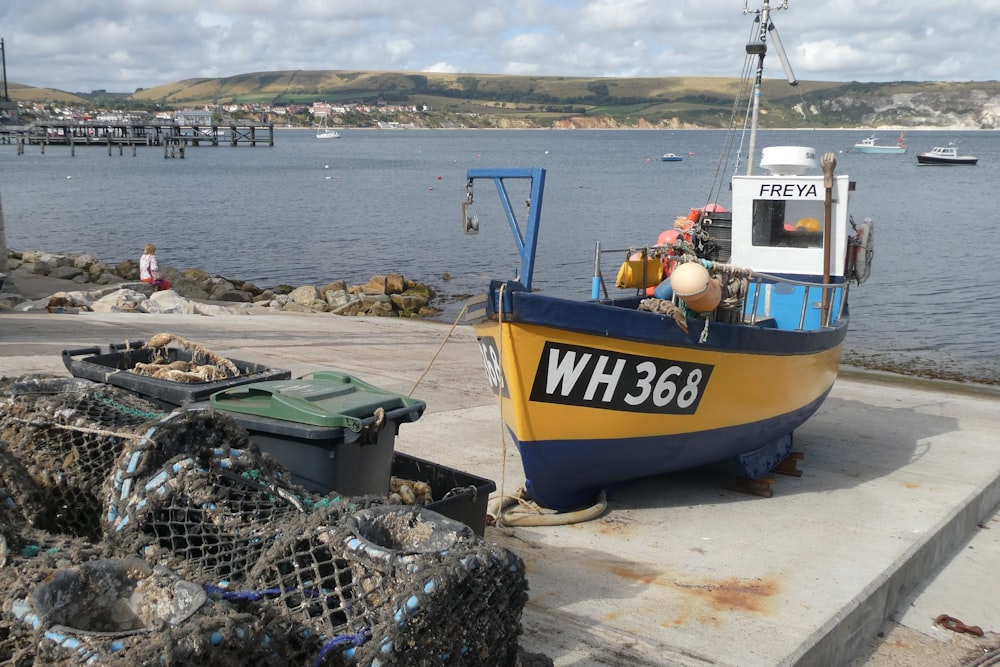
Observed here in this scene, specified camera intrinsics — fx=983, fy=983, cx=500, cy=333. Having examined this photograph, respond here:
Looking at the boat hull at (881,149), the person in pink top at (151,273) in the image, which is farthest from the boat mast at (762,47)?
the boat hull at (881,149)

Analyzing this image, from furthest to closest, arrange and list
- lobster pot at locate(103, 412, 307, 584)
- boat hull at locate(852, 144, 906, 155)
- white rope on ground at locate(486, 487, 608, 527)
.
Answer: boat hull at locate(852, 144, 906, 155) → white rope on ground at locate(486, 487, 608, 527) → lobster pot at locate(103, 412, 307, 584)

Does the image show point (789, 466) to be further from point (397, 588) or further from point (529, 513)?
point (397, 588)

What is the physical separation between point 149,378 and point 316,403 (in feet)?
4.01

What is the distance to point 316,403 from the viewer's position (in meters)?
4.74

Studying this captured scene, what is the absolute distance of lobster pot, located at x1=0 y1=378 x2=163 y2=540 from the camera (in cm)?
409

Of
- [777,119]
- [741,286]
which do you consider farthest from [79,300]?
[777,119]

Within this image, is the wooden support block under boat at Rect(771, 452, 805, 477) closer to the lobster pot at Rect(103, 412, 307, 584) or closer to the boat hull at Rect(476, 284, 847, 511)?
the boat hull at Rect(476, 284, 847, 511)

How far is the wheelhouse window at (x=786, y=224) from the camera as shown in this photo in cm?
989

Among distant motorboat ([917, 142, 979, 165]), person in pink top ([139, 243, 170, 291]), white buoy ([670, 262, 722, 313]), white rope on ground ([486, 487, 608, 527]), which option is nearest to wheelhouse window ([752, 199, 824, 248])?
white buoy ([670, 262, 722, 313])

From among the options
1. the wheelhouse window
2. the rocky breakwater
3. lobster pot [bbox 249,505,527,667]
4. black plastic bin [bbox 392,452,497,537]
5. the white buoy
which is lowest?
the rocky breakwater

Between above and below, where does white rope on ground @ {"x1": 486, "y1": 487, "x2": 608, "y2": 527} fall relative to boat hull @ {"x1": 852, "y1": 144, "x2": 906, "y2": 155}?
below

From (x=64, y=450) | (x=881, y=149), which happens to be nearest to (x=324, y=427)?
(x=64, y=450)

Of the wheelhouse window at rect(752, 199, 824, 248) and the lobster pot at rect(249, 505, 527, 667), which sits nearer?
the lobster pot at rect(249, 505, 527, 667)

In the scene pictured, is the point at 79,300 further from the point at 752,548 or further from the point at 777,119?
the point at 777,119
